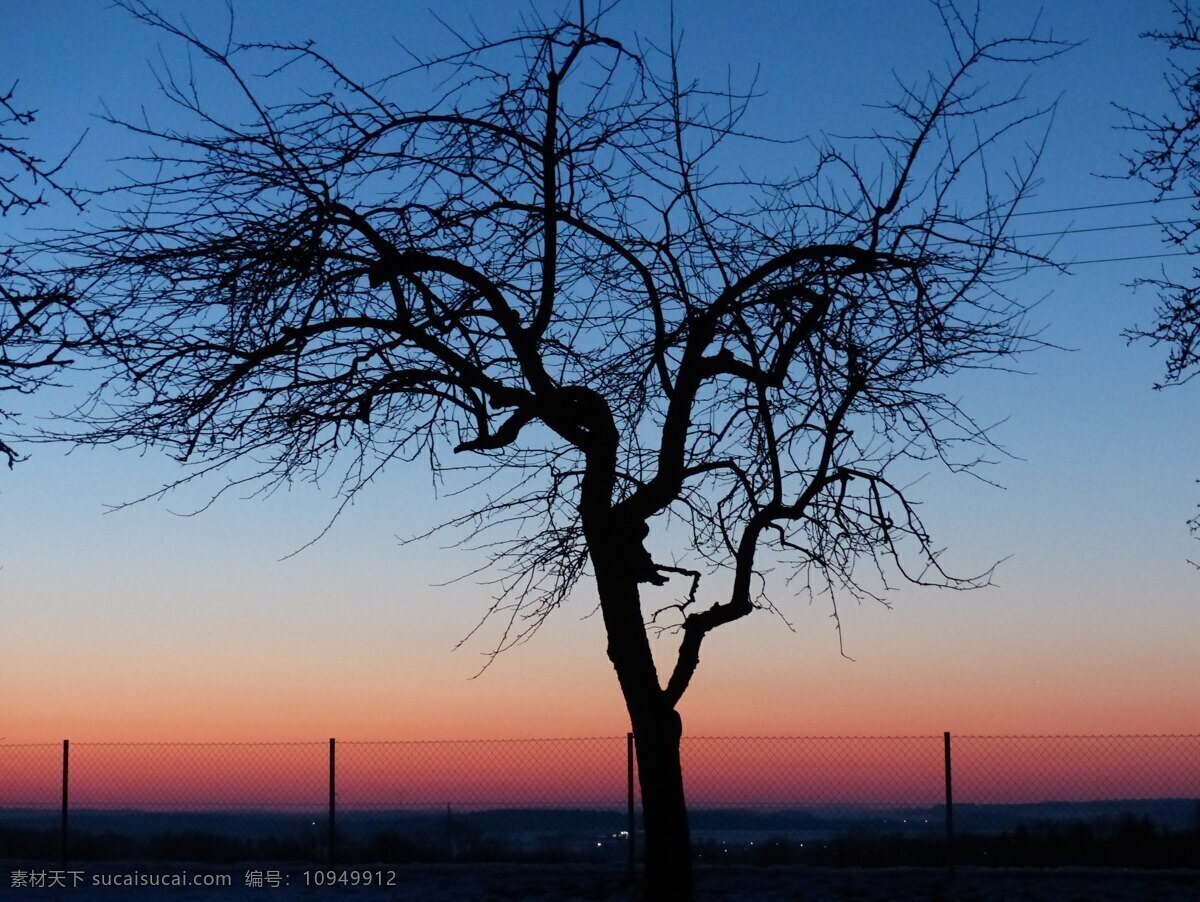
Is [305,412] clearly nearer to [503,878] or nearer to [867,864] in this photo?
[503,878]

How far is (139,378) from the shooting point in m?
7.79

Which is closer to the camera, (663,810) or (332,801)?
(663,810)

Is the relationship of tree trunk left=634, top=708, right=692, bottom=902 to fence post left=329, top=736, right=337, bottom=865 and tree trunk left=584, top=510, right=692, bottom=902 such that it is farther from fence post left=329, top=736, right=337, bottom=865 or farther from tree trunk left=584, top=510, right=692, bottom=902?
fence post left=329, top=736, right=337, bottom=865

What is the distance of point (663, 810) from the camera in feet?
29.6

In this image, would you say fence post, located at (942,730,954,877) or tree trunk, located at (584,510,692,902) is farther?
fence post, located at (942,730,954,877)

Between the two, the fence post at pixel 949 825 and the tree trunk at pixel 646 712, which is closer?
the tree trunk at pixel 646 712

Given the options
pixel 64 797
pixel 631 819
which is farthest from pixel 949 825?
pixel 64 797

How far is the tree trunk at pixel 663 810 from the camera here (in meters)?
8.91

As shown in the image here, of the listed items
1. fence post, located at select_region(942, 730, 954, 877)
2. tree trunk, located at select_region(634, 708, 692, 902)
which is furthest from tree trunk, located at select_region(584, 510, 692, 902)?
fence post, located at select_region(942, 730, 954, 877)

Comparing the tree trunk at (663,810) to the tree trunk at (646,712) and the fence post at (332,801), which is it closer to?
the tree trunk at (646,712)

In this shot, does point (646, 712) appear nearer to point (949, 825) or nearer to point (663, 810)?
point (663, 810)

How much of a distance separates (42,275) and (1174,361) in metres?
7.38

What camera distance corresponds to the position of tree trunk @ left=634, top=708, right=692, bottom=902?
29.2 ft

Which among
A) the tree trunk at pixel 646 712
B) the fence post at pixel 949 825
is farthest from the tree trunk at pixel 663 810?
the fence post at pixel 949 825
